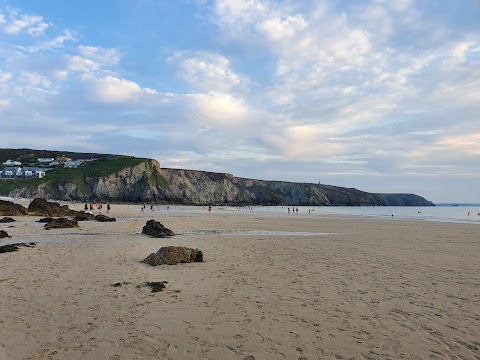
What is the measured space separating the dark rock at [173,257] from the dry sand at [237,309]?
493mm

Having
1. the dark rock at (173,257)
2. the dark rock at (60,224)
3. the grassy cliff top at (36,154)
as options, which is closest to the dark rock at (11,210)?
the dark rock at (60,224)

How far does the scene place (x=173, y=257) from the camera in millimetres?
12656

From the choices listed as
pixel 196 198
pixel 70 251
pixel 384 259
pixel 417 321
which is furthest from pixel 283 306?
pixel 196 198

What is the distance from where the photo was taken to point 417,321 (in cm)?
693

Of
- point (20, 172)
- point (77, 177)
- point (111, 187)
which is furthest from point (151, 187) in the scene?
point (20, 172)

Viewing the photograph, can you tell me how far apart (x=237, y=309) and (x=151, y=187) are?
11503cm

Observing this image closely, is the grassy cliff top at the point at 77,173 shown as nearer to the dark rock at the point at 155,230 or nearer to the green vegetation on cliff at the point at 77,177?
the green vegetation on cliff at the point at 77,177

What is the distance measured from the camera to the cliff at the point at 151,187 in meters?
106

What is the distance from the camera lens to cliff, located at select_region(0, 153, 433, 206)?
10650cm

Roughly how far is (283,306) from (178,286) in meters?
3.26

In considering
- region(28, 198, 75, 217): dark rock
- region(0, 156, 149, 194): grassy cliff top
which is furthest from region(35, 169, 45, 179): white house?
region(28, 198, 75, 217): dark rock

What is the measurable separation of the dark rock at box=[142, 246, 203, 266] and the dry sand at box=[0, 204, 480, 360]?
49cm

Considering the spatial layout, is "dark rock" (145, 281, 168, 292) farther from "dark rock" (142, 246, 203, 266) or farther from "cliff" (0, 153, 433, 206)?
"cliff" (0, 153, 433, 206)

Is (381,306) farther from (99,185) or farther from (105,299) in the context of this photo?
(99,185)
